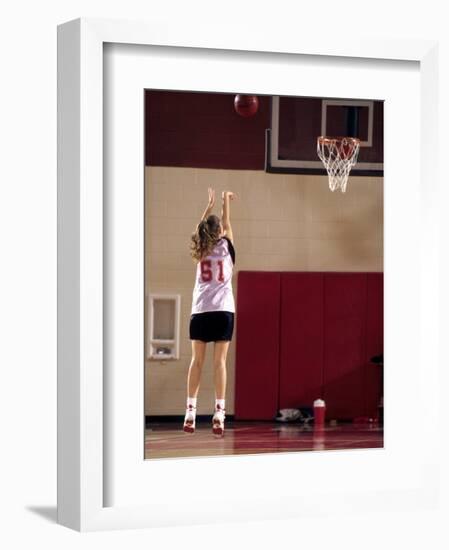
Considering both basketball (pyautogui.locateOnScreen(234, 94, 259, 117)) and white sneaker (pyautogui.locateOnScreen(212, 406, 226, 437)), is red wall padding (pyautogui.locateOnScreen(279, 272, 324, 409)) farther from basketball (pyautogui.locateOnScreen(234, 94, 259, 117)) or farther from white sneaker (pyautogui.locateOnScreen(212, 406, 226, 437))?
basketball (pyautogui.locateOnScreen(234, 94, 259, 117))

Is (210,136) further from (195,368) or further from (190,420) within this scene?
(190,420)

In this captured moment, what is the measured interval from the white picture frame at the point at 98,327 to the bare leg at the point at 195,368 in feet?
6.38

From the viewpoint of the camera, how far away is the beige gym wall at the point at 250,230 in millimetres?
9852

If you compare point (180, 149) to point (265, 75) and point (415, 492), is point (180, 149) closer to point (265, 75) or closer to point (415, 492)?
point (265, 75)

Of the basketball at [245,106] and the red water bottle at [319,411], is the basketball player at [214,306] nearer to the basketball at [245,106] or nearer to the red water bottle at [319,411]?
the basketball at [245,106]

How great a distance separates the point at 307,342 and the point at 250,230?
1.14 m

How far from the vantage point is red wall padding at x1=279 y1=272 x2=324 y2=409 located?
33.0 feet

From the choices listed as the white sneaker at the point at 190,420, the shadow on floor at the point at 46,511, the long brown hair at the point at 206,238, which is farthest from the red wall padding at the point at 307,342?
the shadow on floor at the point at 46,511

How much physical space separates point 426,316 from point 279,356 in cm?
374

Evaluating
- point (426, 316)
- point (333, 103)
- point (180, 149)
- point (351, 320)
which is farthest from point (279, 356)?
point (426, 316)

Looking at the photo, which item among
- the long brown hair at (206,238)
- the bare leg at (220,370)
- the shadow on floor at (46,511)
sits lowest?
the shadow on floor at (46,511)

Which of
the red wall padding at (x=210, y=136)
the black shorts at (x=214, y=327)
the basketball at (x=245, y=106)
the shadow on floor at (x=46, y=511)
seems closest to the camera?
the shadow on floor at (x=46, y=511)

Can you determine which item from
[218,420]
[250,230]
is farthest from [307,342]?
[218,420]

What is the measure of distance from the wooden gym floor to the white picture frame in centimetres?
54
